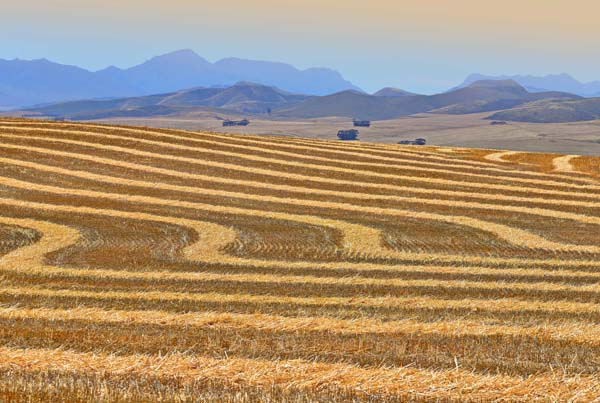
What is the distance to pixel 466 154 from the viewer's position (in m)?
66.6

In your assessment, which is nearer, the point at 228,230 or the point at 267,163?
the point at 228,230

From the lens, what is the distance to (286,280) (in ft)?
73.1

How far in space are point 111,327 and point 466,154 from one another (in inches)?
2125

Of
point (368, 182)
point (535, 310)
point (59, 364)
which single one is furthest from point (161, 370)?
point (368, 182)

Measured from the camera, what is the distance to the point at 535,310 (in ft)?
63.7

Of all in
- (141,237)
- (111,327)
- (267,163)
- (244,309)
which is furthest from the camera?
(267,163)

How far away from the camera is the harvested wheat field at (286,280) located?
1199 centimetres

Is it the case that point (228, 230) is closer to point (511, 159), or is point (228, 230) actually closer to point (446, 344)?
point (446, 344)

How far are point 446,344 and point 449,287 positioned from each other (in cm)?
707

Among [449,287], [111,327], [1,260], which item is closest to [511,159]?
[449,287]

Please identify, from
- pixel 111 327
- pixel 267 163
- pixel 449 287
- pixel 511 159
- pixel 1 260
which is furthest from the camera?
pixel 511 159

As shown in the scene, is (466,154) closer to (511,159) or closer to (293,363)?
(511,159)

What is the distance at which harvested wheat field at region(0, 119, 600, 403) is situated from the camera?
11992 mm

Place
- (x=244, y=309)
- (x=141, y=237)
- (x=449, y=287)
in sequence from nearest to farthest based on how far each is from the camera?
(x=244, y=309)
(x=449, y=287)
(x=141, y=237)
